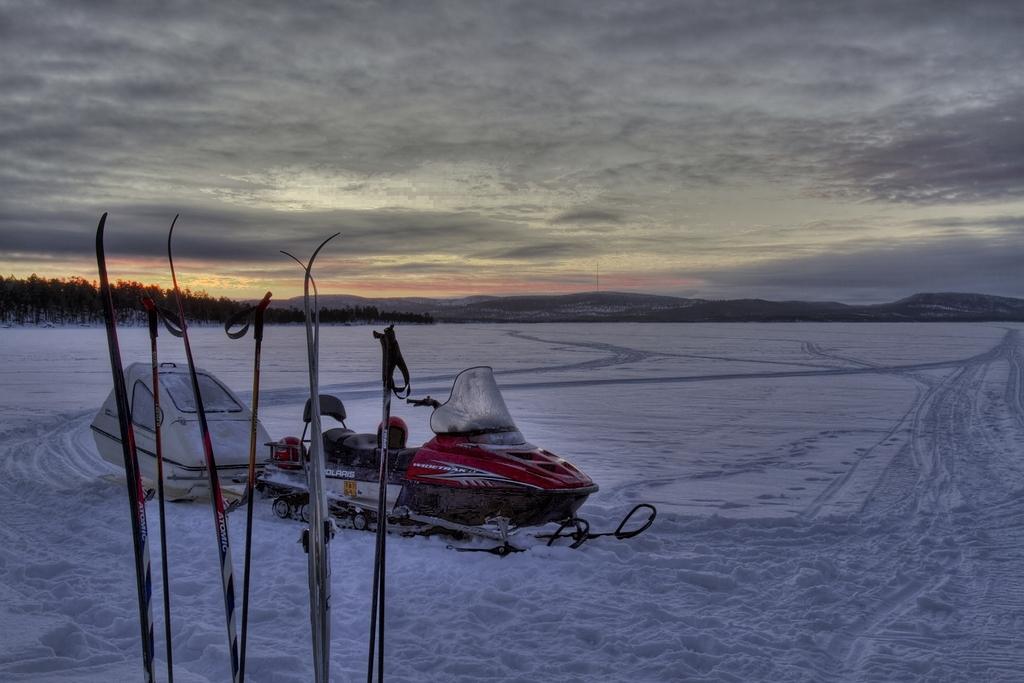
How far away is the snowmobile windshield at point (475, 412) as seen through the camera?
22.0 ft

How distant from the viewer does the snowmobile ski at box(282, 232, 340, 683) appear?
2259 mm

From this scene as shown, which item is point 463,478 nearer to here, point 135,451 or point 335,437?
point 335,437

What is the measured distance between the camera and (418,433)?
41.3ft

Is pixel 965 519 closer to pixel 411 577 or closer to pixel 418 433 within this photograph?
pixel 411 577

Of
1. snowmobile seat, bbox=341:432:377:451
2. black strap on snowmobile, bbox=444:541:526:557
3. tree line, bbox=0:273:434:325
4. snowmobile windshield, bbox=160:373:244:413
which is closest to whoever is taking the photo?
black strap on snowmobile, bbox=444:541:526:557

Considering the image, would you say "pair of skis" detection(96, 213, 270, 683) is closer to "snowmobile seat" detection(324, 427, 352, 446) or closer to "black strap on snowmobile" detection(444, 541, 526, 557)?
"black strap on snowmobile" detection(444, 541, 526, 557)

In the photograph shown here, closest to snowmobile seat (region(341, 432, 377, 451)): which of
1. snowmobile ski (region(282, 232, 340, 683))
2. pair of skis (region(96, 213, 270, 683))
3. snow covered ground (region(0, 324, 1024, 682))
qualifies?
snow covered ground (region(0, 324, 1024, 682))

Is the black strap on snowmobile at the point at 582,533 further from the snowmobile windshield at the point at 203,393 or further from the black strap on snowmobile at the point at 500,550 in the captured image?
the snowmobile windshield at the point at 203,393

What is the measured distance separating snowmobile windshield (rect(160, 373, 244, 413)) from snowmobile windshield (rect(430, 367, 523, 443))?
3.26m

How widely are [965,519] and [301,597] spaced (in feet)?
19.3

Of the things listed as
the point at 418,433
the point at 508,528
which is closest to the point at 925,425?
the point at 418,433

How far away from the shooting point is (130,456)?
8.44 feet

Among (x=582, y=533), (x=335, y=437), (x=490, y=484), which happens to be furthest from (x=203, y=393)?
(x=582, y=533)

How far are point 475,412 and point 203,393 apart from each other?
371cm
